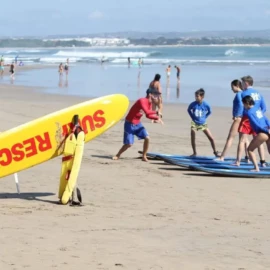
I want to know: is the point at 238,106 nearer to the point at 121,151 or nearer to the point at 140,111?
the point at 140,111

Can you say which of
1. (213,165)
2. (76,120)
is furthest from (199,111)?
(76,120)

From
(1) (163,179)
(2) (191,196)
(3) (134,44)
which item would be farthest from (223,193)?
(3) (134,44)

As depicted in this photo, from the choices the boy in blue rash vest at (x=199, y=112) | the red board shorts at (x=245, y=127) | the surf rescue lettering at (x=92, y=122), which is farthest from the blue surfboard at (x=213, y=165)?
the surf rescue lettering at (x=92, y=122)

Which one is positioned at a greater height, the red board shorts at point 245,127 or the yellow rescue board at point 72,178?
the red board shorts at point 245,127

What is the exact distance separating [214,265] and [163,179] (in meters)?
4.64

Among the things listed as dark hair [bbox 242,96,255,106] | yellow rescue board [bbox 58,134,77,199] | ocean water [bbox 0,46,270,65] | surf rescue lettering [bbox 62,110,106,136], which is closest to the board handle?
yellow rescue board [bbox 58,134,77,199]

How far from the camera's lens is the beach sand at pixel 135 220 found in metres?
6.66

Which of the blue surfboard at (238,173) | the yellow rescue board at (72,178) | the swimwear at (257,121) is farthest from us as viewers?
the blue surfboard at (238,173)

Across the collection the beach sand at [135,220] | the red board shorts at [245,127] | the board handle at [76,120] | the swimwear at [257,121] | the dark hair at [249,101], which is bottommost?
the beach sand at [135,220]

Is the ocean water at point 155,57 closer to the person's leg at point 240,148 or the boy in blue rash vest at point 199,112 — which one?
the boy in blue rash vest at point 199,112

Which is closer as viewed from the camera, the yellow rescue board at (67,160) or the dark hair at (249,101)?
the yellow rescue board at (67,160)

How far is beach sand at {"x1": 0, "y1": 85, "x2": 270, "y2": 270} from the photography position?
6664 millimetres

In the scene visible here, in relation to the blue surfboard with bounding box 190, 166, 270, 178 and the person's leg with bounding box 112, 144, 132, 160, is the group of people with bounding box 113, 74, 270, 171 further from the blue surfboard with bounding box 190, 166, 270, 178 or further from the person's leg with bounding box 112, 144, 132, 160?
the blue surfboard with bounding box 190, 166, 270, 178

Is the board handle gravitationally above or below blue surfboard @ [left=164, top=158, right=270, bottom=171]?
above
